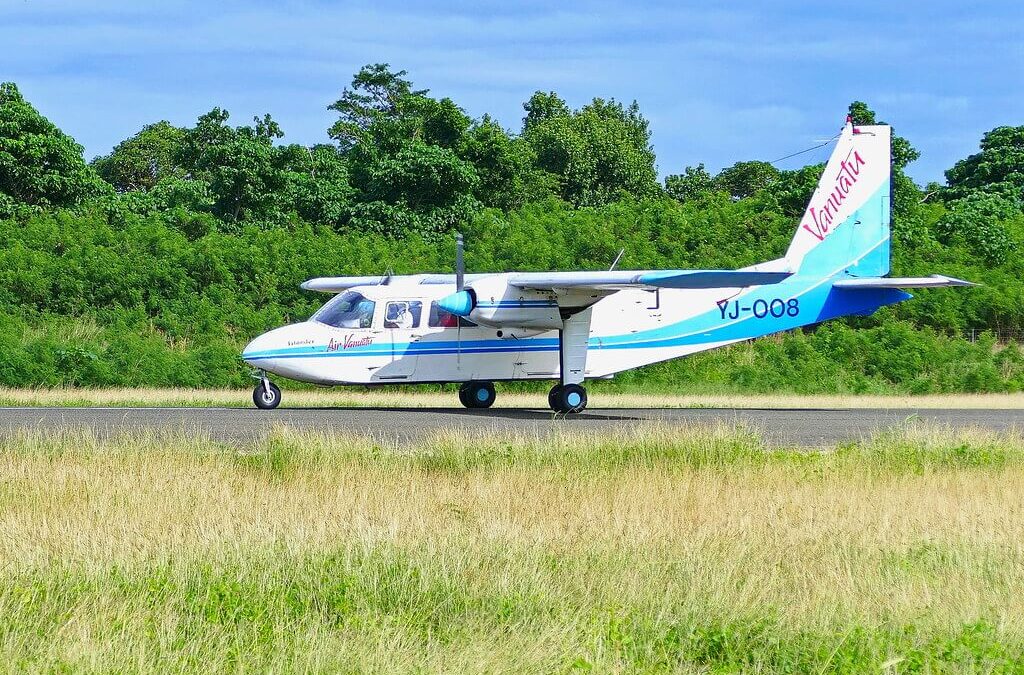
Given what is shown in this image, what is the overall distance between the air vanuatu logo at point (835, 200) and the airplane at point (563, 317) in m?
0.03

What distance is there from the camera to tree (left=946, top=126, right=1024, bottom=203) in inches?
2244

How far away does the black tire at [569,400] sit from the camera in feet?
76.2

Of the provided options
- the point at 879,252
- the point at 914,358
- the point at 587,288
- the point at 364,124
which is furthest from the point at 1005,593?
the point at 364,124

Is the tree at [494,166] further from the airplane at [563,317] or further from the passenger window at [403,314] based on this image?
the passenger window at [403,314]

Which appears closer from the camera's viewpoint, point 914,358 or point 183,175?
point 914,358

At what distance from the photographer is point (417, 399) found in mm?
29609

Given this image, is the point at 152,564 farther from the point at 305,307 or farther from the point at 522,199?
the point at 522,199

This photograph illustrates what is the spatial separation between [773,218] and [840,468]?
35.2m

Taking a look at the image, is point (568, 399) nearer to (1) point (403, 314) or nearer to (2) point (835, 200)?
(1) point (403, 314)

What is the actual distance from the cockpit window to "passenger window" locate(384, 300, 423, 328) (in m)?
0.34

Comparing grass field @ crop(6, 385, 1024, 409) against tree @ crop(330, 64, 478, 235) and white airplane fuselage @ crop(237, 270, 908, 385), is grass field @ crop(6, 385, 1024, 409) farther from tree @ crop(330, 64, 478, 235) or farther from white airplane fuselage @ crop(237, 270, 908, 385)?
tree @ crop(330, 64, 478, 235)

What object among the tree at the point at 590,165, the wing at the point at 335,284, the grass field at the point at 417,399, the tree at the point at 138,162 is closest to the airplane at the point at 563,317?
the wing at the point at 335,284

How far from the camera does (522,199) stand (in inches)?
2009

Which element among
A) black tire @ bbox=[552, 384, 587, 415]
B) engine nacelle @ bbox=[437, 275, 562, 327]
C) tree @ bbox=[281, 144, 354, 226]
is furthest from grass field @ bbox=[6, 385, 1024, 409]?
tree @ bbox=[281, 144, 354, 226]
